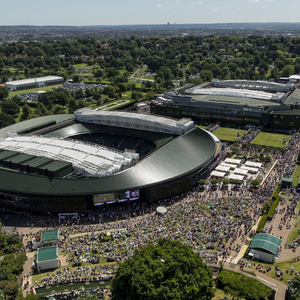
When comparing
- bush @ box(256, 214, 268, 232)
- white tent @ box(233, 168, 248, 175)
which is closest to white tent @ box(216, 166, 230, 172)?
white tent @ box(233, 168, 248, 175)

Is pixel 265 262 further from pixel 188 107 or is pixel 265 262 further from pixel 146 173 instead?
pixel 188 107

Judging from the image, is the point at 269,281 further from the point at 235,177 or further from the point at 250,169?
the point at 250,169

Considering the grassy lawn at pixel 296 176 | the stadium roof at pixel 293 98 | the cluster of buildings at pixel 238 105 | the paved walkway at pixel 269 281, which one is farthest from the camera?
the stadium roof at pixel 293 98

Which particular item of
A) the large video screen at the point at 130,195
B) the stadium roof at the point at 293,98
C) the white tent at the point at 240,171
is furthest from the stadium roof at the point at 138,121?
the stadium roof at the point at 293,98

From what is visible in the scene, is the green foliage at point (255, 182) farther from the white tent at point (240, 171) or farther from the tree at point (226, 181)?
the white tent at point (240, 171)

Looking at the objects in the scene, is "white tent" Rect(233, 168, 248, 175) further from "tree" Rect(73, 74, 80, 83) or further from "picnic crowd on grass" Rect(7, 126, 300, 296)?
"tree" Rect(73, 74, 80, 83)

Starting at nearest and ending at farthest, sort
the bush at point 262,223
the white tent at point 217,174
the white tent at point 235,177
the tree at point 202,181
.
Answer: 1. the bush at point 262,223
2. the tree at point 202,181
3. the white tent at point 235,177
4. the white tent at point 217,174

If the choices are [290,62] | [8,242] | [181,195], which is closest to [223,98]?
[181,195]
